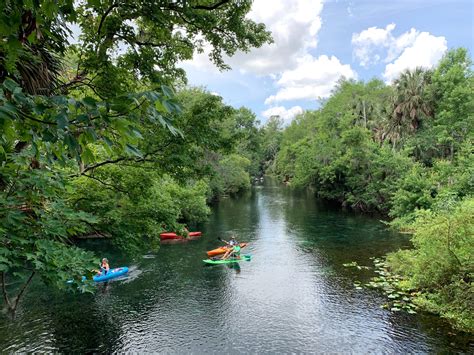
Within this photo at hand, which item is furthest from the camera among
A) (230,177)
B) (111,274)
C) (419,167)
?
(230,177)

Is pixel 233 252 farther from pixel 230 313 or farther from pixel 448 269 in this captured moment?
pixel 448 269

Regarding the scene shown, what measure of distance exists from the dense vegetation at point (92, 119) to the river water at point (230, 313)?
3.70 metres

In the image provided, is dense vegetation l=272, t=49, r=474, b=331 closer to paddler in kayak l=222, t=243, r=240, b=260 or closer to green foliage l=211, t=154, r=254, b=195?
paddler in kayak l=222, t=243, r=240, b=260

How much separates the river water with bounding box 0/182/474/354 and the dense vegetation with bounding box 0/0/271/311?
3.70 m

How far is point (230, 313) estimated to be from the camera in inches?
509

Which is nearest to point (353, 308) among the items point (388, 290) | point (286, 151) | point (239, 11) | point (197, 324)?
point (388, 290)

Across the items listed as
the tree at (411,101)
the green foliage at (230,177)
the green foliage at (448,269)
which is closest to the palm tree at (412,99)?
the tree at (411,101)

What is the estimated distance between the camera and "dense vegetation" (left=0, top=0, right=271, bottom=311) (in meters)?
2.04

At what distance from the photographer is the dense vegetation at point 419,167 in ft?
41.2

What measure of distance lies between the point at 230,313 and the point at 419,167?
2260 cm

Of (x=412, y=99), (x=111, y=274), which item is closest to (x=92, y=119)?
(x=111, y=274)

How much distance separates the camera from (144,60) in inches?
280

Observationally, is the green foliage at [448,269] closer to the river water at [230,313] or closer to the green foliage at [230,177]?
the river water at [230,313]

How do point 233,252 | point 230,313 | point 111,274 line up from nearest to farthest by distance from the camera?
point 230,313, point 111,274, point 233,252
